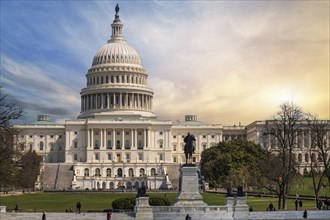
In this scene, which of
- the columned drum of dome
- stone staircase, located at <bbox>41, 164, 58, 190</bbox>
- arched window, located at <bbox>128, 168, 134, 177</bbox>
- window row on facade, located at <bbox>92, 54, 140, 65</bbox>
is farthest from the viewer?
window row on facade, located at <bbox>92, 54, 140, 65</bbox>

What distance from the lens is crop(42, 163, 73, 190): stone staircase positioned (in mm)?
143587

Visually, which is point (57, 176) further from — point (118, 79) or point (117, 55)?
point (117, 55)

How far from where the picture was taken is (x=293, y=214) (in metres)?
57.3

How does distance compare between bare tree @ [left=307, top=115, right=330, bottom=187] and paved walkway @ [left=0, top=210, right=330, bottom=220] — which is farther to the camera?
bare tree @ [left=307, top=115, right=330, bottom=187]

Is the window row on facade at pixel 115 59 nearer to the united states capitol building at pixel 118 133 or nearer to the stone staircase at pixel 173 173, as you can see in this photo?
the united states capitol building at pixel 118 133

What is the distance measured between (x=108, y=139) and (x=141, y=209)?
389ft

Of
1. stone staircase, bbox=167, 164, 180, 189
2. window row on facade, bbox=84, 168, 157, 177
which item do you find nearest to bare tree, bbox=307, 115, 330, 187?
stone staircase, bbox=167, 164, 180, 189

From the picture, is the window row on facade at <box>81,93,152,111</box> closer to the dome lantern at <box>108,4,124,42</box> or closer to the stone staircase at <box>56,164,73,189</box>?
the dome lantern at <box>108,4,124,42</box>

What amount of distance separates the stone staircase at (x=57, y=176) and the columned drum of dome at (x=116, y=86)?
82.4 ft

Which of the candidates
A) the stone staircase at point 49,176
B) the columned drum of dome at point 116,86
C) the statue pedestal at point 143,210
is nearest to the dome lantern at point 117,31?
the columned drum of dome at point 116,86

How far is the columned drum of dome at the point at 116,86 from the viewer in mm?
184750

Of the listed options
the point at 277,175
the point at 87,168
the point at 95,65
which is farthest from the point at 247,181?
the point at 95,65

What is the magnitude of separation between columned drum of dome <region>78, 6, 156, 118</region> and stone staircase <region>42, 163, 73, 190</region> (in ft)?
82.4

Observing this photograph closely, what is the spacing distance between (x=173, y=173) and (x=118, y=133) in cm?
2625
